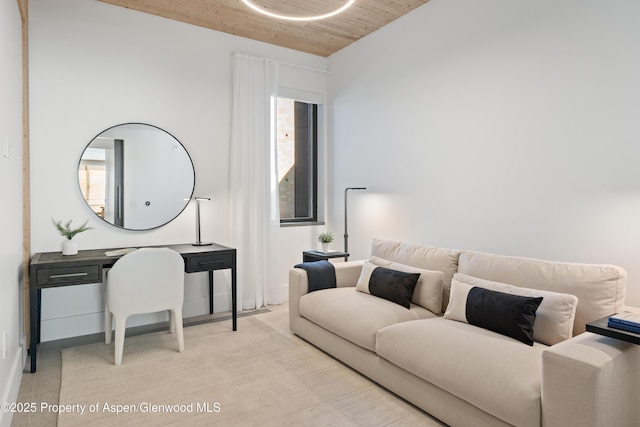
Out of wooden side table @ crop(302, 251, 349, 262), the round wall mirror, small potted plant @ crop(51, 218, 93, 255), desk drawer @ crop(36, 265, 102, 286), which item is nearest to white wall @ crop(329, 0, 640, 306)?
wooden side table @ crop(302, 251, 349, 262)

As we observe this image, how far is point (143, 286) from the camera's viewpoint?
9.63 feet

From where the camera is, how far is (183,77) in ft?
13.1

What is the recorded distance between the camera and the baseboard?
2013 millimetres

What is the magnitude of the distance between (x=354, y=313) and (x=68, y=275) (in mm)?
2096

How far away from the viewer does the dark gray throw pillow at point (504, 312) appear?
2.14 metres

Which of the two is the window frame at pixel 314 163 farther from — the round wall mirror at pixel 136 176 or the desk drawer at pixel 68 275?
the desk drawer at pixel 68 275

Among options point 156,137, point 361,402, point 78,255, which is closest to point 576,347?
point 361,402

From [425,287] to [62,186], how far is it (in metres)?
3.10

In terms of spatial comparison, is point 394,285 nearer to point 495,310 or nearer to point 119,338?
point 495,310

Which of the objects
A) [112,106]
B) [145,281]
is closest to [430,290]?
[145,281]

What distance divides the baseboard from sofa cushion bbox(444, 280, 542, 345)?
2494 millimetres

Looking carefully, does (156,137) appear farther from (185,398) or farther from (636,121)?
(636,121)

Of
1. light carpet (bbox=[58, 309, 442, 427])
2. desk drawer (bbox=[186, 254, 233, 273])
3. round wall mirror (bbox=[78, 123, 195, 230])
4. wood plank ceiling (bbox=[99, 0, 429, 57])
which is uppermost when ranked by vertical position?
wood plank ceiling (bbox=[99, 0, 429, 57])

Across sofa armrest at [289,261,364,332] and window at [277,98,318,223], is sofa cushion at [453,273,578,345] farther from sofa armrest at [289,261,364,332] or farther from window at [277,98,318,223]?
window at [277,98,318,223]
